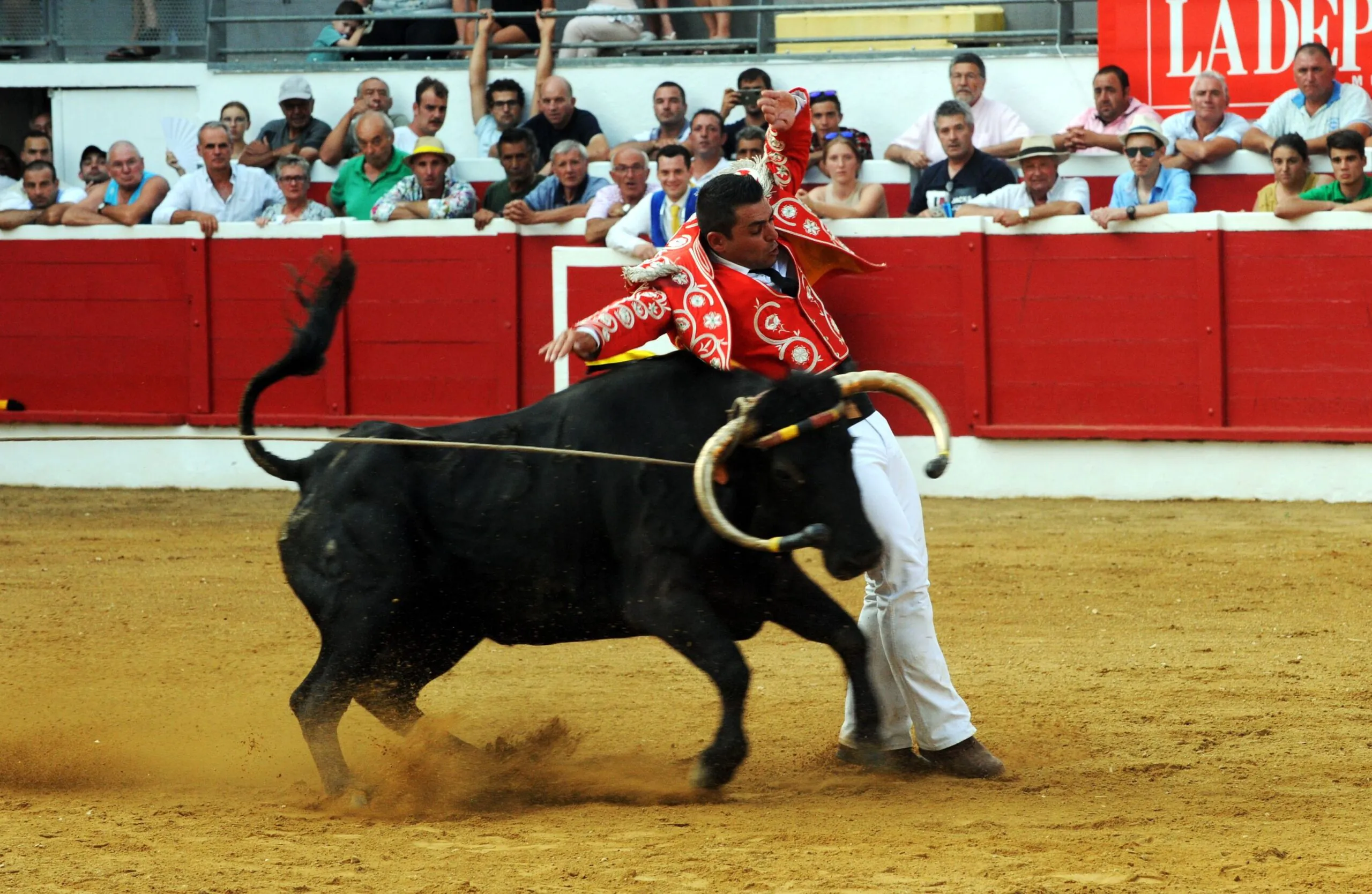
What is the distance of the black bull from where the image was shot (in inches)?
133

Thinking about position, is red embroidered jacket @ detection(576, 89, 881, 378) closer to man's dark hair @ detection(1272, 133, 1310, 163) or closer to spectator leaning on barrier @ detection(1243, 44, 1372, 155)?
man's dark hair @ detection(1272, 133, 1310, 163)

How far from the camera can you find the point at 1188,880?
106 inches

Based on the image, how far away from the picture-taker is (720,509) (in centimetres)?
329

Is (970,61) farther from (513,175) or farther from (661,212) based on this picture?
(513,175)

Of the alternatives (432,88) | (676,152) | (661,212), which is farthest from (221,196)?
(676,152)

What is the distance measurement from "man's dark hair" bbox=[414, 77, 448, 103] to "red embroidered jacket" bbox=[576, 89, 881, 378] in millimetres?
5805

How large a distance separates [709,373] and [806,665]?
1566 mm

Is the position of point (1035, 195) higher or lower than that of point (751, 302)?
higher

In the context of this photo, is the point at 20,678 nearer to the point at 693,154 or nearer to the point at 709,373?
the point at 709,373

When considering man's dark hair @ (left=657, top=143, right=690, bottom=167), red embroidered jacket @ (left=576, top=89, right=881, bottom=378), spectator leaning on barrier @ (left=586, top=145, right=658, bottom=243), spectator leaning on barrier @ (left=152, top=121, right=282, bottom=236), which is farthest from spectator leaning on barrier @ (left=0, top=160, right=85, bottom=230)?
red embroidered jacket @ (left=576, top=89, right=881, bottom=378)

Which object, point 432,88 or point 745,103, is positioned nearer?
point 745,103

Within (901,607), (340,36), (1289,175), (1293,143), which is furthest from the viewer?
(340,36)

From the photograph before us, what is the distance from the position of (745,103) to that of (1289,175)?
245 centimetres

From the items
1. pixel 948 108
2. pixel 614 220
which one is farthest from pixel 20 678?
pixel 948 108
